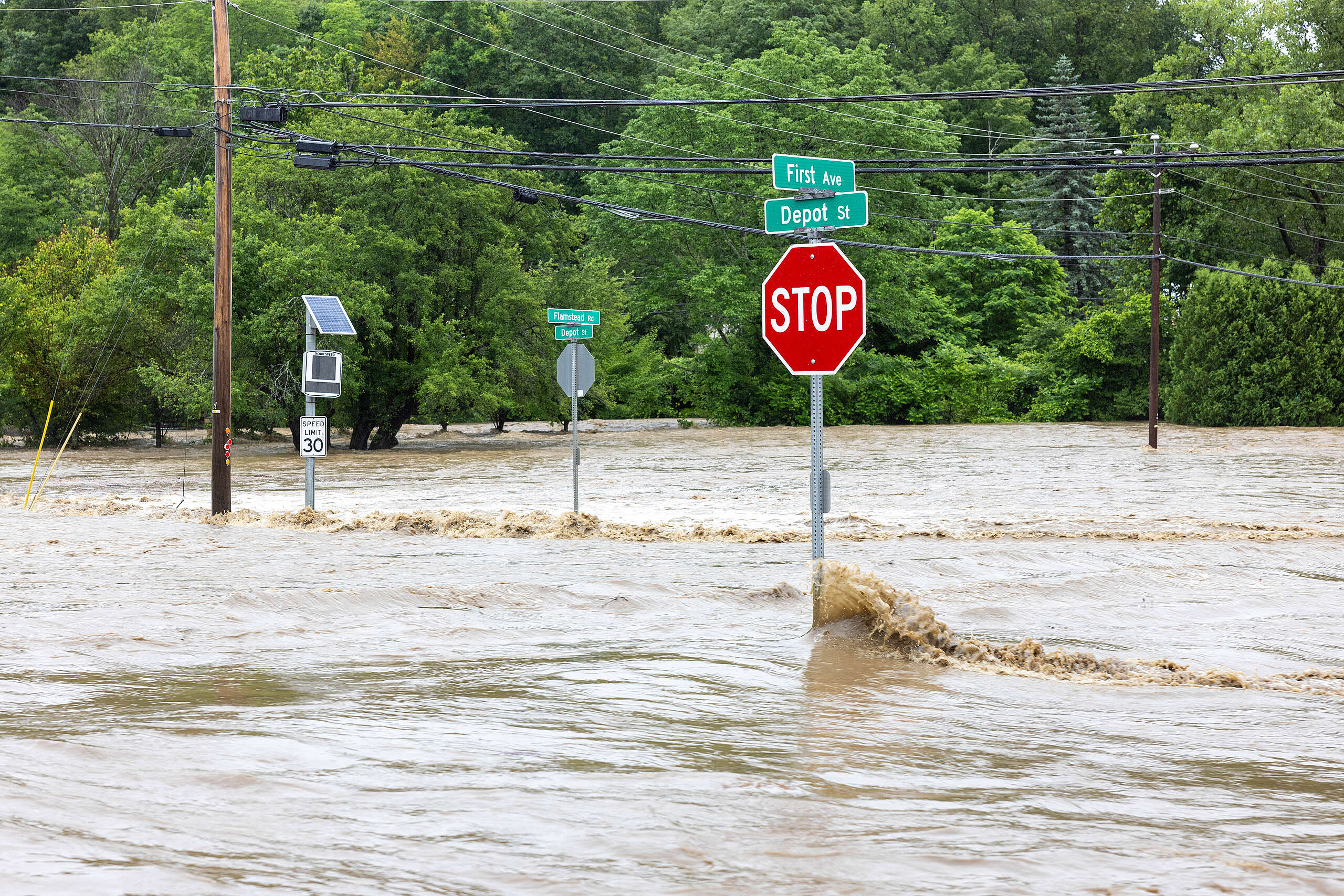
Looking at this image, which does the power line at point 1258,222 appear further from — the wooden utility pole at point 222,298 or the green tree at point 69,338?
the wooden utility pole at point 222,298

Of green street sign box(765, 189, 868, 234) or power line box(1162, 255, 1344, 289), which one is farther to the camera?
power line box(1162, 255, 1344, 289)

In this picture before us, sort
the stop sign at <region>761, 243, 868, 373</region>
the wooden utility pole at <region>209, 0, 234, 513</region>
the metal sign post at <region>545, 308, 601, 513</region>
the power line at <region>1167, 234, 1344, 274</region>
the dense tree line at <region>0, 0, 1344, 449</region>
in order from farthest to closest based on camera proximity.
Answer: the power line at <region>1167, 234, 1344, 274</region>
the dense tree line at <region>0, 0, 1344, 449</region>
the wooden utility pole at <region>209, 0, 234, 513</region>
the metal sign post at <region>545, 308, 601, 513</region>
the stop sign at <region>761, 243, 868, 373</region>

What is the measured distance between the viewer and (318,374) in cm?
1941

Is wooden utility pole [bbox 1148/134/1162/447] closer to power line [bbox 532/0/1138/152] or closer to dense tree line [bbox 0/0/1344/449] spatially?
dense tree line [bbox 0/0/1344/449]

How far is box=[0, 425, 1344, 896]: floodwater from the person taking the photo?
4820mm

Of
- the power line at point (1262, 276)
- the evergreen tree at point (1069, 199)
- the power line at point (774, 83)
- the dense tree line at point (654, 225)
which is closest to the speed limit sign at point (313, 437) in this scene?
the dense tree line at point (654, 225)

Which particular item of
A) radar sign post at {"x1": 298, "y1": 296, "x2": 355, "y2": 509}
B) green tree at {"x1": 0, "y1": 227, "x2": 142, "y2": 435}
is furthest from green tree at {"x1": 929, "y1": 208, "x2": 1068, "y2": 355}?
radar sign post at {"x1": 298, "y1": 296, "x2": 355, "y2": 509}

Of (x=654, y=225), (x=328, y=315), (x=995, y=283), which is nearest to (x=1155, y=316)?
(x=654, y=225)

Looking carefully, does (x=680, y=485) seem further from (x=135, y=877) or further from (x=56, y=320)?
(x=56, y=320)

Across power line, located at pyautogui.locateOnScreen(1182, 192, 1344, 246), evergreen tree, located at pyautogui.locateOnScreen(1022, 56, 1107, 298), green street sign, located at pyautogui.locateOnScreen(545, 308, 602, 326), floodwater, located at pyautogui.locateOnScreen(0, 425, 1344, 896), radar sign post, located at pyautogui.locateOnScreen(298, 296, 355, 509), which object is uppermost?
evergreen tree, located at pyautogui.locateOnScreen(1022, 56, 1107, 298)

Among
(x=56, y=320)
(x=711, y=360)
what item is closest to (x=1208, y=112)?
(x=711, y=360)

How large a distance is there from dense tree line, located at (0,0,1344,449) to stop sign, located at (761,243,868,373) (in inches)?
1102

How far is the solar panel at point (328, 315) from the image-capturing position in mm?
19609

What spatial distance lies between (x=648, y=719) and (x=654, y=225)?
48978 millimetres
